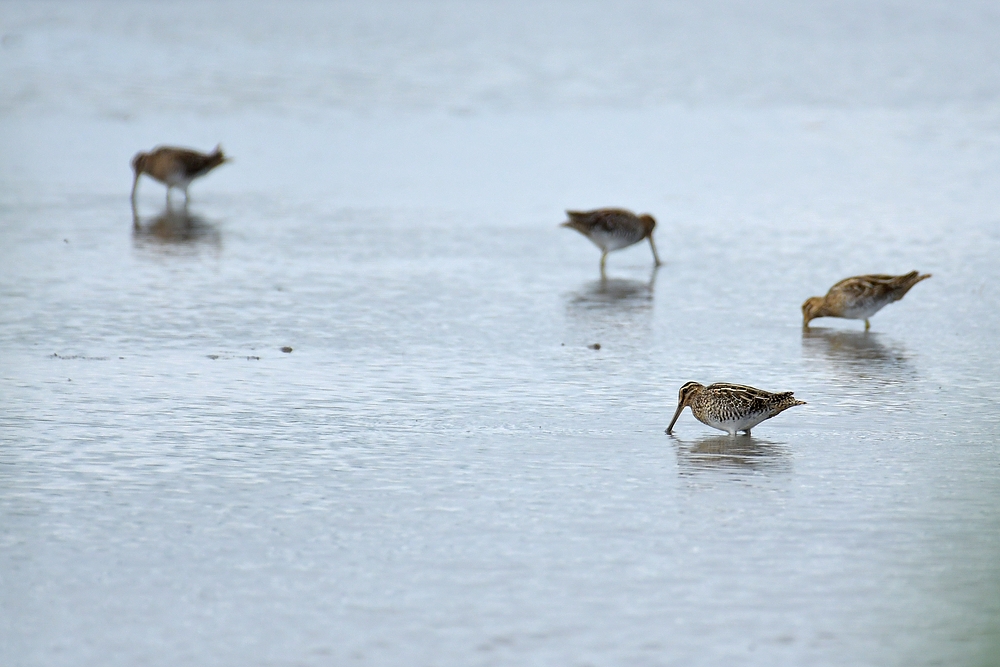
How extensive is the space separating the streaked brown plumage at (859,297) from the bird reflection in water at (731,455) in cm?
Result: 388

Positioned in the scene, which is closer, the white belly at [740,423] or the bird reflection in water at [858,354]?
the white belly at [740,423]

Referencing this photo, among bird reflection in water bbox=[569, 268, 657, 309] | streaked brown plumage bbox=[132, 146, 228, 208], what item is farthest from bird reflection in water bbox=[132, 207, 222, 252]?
bird reflection in water bbox=[569, 268, 657, 309]

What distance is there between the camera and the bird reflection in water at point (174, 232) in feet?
58.2

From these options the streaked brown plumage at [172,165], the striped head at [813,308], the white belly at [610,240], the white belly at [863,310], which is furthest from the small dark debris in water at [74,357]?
the streaked brown plumage at [172,165]

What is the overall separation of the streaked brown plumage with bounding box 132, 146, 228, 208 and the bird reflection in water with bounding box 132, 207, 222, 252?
0.78 metres

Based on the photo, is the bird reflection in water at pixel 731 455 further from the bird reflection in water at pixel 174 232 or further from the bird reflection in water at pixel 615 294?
the bird reflection in water at pixel 174 232

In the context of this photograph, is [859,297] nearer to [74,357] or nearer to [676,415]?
[676,415]

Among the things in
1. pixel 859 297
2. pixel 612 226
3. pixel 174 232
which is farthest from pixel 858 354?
pixel 174 232

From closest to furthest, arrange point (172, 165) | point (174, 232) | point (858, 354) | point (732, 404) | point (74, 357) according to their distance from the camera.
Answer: point (732, 404), point (74, 357), point (858, 354), point (174, 232), point (172, 165)

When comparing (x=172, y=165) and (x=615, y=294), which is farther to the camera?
(x=172, y=165)

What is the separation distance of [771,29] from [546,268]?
111 ft

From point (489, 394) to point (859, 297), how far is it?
4.11 meters

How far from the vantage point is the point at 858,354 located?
1248 centimetres

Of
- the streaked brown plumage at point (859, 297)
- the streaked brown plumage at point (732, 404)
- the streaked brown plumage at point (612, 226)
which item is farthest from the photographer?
the streaked brown plumage at point (612, 226)
